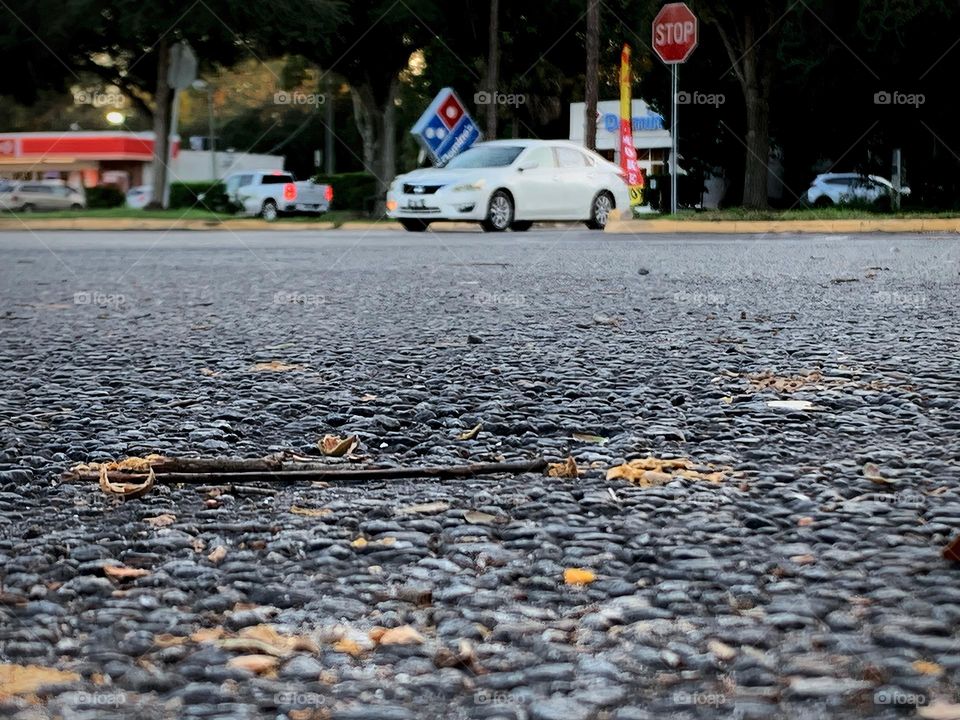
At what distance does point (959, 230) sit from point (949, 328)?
13160mm

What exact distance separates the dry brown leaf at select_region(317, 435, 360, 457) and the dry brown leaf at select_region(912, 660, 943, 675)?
1861mm

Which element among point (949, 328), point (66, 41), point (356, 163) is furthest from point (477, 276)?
point (356, 163)

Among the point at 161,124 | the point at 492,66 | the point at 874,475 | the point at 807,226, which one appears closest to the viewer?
the point at 874,475

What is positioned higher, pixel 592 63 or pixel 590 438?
pixel 592 63

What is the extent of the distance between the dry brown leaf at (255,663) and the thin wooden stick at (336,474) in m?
1.21

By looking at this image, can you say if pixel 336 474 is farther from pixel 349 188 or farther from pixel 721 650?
pixel 349 188

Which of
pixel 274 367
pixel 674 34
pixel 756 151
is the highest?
pixel 674 34

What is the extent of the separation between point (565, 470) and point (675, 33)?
2089 cm

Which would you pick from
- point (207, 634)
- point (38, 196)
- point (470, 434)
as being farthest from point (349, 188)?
point (207, 634)

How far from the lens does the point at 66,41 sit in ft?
97.5

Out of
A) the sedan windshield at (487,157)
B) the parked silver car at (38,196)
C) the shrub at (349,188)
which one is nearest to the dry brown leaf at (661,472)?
the sedan windshield at (487,157)

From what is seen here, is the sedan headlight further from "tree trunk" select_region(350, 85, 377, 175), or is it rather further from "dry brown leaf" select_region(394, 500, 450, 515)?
"dry brown leaf" select_region(394, 500, 450, 515)

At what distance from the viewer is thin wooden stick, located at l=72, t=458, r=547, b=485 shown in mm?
3205

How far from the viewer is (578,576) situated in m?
2.44
